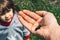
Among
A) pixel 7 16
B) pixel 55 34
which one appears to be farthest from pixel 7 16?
pixel 55 34

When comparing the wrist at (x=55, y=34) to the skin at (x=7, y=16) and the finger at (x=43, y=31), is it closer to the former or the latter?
the finger at (x=43, y=31)

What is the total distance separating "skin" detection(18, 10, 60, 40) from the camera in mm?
3131

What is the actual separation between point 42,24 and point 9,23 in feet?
1.78

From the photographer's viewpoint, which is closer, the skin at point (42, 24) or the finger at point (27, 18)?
the skin at point (42, 24)

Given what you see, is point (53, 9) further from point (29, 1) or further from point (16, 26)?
point (16, 26)

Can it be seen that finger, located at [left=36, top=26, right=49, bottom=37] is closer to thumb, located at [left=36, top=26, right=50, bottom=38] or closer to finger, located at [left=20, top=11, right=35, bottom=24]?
thumb, located at [left=36, top=26, right=50, bottom=38]

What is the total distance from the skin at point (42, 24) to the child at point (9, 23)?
11 cm

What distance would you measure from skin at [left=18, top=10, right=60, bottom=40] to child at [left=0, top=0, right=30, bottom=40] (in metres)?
Answer: 0.11

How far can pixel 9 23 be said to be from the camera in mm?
3725

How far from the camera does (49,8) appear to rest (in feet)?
16.3

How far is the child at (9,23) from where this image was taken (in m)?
3.63

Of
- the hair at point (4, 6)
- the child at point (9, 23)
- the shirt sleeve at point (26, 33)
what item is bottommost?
the shirt sleeve at point (26, 33)

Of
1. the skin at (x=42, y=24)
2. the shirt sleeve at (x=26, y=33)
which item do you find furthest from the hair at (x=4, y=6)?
the shirt sleeve at (x=26, y=33)

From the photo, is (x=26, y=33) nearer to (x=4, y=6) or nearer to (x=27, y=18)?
(x=27, y=18)
